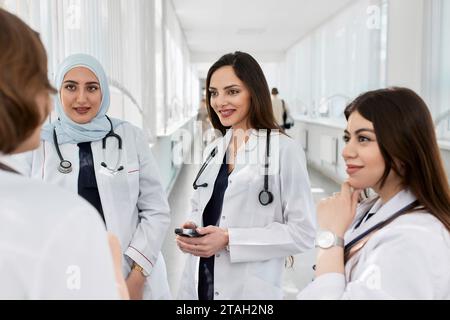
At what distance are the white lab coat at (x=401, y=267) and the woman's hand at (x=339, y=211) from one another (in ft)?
0.23

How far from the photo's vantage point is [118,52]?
9.15ft

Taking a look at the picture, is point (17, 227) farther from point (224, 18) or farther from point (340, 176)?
point (224, 18)

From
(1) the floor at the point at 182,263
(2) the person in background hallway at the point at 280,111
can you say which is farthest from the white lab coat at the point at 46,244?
(2) the person in background hallway at the point at 280,111

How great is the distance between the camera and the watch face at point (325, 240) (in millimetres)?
862

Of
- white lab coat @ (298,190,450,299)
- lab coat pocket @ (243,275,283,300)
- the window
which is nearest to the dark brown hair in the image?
white lab coat @ (298,190,450,299)

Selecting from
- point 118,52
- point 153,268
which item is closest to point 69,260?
point 153,268

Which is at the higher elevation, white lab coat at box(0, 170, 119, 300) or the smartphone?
white lab coat at box(0, 170, 119, 300)

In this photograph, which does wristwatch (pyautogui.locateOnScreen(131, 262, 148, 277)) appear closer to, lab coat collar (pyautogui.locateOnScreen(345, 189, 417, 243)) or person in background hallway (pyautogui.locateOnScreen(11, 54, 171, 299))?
person in background hallway (pyautogui.locateOnScreen(11, 54, 171, 299))

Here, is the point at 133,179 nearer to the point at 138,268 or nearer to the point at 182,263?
the point at 138,268

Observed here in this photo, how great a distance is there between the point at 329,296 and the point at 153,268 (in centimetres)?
78

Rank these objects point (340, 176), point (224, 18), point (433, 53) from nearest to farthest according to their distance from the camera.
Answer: point (433, 53) < point (340, 176) < point (224, 18)

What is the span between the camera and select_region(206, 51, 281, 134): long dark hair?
1.37 metres

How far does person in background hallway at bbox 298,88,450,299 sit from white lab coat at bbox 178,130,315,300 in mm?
373

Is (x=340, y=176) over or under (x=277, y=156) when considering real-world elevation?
under
